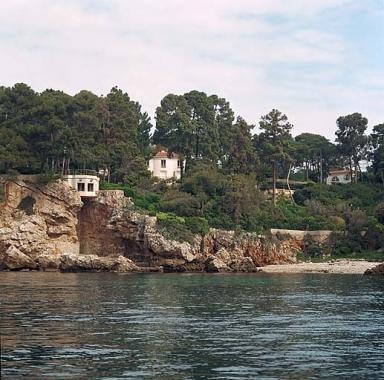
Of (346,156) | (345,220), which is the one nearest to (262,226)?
(345,220)

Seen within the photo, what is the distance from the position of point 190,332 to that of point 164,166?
77.8 metres

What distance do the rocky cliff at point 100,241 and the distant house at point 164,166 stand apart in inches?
1022

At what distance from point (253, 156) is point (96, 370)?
78.6 metres

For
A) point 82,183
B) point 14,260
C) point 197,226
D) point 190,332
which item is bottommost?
point 190,332

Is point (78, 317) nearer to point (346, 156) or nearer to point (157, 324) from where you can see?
point (157, 324)

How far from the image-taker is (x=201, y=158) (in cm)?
9975

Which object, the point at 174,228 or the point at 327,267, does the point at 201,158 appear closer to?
the point at 174,228

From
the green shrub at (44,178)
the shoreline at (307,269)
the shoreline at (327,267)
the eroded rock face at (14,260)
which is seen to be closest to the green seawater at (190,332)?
the shoreline at (307,269)

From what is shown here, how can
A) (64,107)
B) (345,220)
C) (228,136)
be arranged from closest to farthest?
(64,107)
(345,220)
(228,136)

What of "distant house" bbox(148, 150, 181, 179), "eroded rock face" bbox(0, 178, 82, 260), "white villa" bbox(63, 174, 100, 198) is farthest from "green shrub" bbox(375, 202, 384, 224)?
"eroded rock face" bbox(0, 178, 82, 260)

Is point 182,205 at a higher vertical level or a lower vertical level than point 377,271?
higher

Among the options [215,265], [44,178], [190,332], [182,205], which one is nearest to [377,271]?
[215,265]

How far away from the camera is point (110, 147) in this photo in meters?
88.3

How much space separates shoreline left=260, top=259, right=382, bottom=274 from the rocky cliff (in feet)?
8.73
